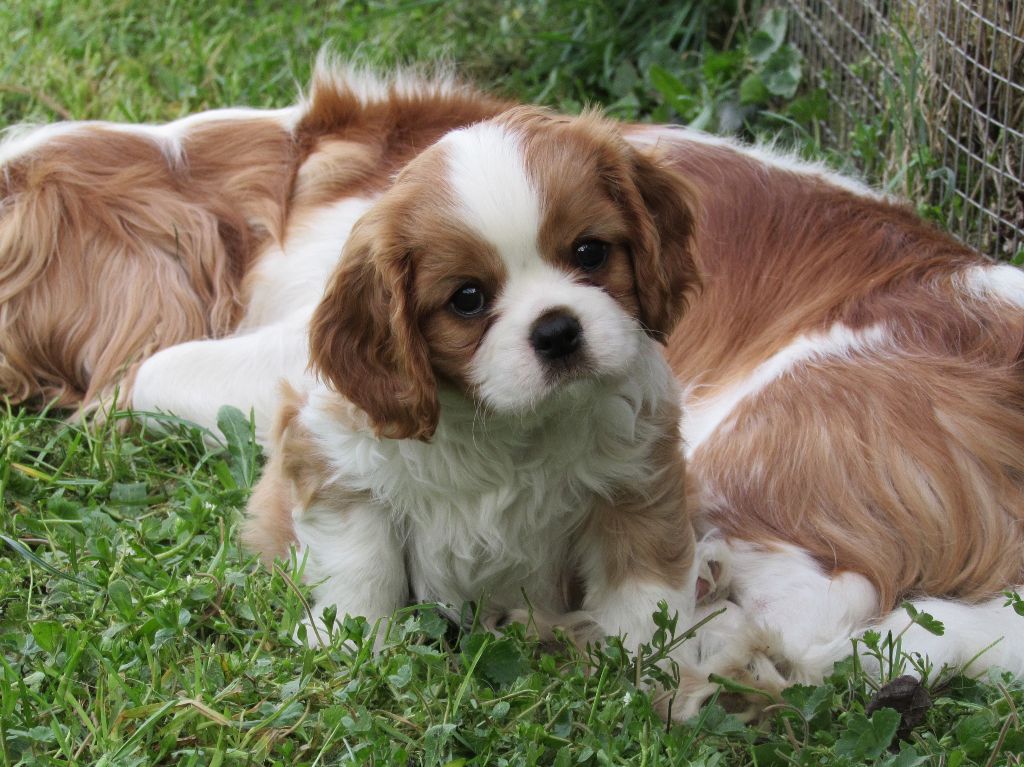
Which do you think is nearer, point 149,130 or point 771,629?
point 771,629

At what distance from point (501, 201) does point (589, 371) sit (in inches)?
13.5

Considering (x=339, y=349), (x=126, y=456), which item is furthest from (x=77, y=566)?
(x=339, y=349)

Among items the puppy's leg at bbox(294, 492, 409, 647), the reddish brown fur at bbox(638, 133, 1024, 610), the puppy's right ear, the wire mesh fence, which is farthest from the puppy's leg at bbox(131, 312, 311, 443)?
the wire mesh fence

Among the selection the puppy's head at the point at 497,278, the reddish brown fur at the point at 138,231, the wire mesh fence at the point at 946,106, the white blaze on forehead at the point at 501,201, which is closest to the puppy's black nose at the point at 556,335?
the puppy's head at the point at 497,278

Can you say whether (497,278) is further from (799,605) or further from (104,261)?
(104,261)

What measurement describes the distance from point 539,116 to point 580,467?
2.35ft

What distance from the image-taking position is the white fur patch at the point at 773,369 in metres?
3.30

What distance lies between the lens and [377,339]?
104 inches

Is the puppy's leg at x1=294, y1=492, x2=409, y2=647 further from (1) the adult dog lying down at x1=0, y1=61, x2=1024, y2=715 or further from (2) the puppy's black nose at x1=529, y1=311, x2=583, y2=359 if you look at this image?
(2) the puppy's black nose at x1=529, y1=311, x2=583, y2=359

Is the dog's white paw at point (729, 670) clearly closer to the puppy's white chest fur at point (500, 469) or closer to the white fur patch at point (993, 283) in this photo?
the puppy's white chest fur at point (500, 469)

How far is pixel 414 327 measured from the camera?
8.50 feet

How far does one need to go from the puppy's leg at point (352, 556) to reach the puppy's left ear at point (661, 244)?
710 mm

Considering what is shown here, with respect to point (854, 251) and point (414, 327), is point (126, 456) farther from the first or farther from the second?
point (854, 251)

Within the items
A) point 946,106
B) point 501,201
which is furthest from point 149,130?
point 946,106
